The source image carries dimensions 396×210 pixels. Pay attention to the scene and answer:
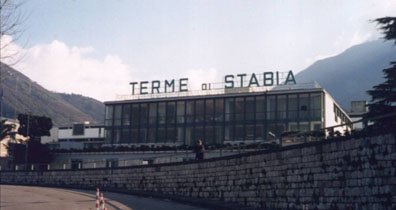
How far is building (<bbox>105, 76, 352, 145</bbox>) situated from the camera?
5875 centimetres

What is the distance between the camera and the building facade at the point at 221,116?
193ft

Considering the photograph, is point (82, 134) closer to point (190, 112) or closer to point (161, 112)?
point (161, 112)

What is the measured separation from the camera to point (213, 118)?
2470 inches

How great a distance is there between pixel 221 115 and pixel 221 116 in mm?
140

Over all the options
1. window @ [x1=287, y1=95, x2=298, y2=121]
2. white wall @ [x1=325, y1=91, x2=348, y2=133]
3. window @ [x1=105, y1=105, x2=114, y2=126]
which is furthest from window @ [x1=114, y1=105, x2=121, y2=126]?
white wall @ [x1=325, y1=91, x2=348, y2=133]

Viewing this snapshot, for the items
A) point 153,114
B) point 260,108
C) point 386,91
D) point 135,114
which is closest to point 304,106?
point 260,108

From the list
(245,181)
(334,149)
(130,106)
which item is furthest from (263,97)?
(334,149)

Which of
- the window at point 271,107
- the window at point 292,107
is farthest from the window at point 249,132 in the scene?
the window at point 292,107

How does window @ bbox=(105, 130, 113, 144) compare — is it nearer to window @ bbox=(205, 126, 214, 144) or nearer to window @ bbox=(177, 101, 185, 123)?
window @ bbox=(177, 101, 185, 123)

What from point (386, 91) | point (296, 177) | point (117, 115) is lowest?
Answer: point (296, 177)

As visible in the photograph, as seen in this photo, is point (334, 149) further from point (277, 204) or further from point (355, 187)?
point (277, 204)

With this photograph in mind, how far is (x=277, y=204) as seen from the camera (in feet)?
70.5

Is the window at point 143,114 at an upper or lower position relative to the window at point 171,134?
upper

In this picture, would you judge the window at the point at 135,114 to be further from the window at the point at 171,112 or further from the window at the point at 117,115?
the window at the point at 171,112
